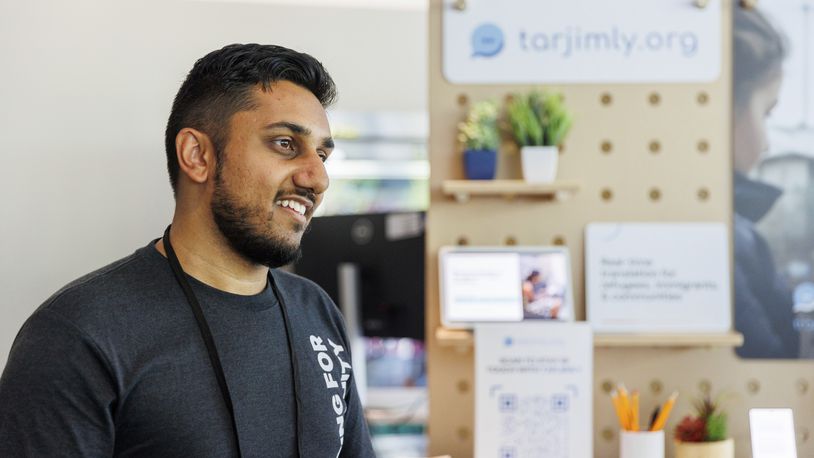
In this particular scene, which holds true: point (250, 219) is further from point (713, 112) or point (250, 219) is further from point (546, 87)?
point (713, 112)

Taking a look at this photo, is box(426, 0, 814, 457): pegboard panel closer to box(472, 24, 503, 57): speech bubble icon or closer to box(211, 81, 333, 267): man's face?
box(472, 24, 503, 57): speech bubble icon

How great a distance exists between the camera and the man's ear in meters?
1.38

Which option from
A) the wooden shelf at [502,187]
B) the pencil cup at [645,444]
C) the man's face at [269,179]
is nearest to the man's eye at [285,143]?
the man's face at [269,179]

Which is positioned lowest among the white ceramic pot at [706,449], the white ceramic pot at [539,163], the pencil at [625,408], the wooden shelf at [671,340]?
the white ceramic pot at [706,449]

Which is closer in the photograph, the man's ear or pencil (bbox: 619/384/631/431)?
the man's ear

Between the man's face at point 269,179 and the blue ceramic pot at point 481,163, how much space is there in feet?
3.02

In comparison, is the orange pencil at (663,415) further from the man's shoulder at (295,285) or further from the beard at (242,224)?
the beard at (242,224)

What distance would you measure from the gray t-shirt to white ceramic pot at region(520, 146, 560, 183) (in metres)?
0.95

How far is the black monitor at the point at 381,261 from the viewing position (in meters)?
2.93

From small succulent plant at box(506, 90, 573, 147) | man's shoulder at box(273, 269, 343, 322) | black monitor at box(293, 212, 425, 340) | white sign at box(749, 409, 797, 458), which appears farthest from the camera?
black monitor at box(293, 212, 425, 340)

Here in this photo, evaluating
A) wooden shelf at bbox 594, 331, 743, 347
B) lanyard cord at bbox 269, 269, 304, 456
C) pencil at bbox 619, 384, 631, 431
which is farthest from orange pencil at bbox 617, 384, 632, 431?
lanyard cord at bbox 269, 269, 304, 456

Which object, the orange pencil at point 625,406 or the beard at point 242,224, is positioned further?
the orange pencil at point 625,406

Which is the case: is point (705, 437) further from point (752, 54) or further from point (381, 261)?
point (381, 261)

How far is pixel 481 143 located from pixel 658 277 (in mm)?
561
